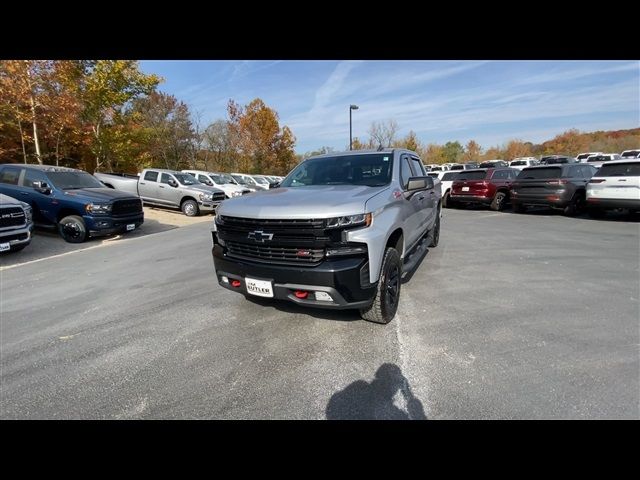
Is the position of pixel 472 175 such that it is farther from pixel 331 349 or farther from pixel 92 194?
pixel 92 194

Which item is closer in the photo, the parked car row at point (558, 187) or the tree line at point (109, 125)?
the parked car row at point (558, 187)

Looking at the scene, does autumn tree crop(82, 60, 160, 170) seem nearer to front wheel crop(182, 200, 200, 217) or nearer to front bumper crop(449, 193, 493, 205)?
front wheel crop(182, 200, 200, 217)

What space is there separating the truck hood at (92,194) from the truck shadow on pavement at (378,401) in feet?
29.6

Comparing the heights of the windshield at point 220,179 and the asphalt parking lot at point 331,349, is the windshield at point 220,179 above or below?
above

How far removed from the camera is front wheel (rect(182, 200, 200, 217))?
549 inches

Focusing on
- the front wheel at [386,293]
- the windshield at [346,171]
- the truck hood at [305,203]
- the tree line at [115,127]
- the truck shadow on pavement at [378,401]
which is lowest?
the truck shadow on pavement at [378,401]

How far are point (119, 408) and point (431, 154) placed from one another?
2439 inches

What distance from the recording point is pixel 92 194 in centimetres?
876

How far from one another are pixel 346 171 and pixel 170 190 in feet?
40.1

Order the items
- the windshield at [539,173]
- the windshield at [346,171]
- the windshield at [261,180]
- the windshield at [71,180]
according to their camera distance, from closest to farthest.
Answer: the windshield at [346,171]
the windshield at [71,180]
the windshield at [539,173]
the windshield at [261,180]

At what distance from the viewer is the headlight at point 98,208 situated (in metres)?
8.43

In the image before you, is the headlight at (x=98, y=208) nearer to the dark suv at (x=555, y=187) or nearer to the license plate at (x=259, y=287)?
the license plate at (x=259, y=287)

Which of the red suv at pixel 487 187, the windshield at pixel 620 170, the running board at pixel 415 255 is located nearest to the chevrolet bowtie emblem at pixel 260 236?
the running board at pixel 415 255
